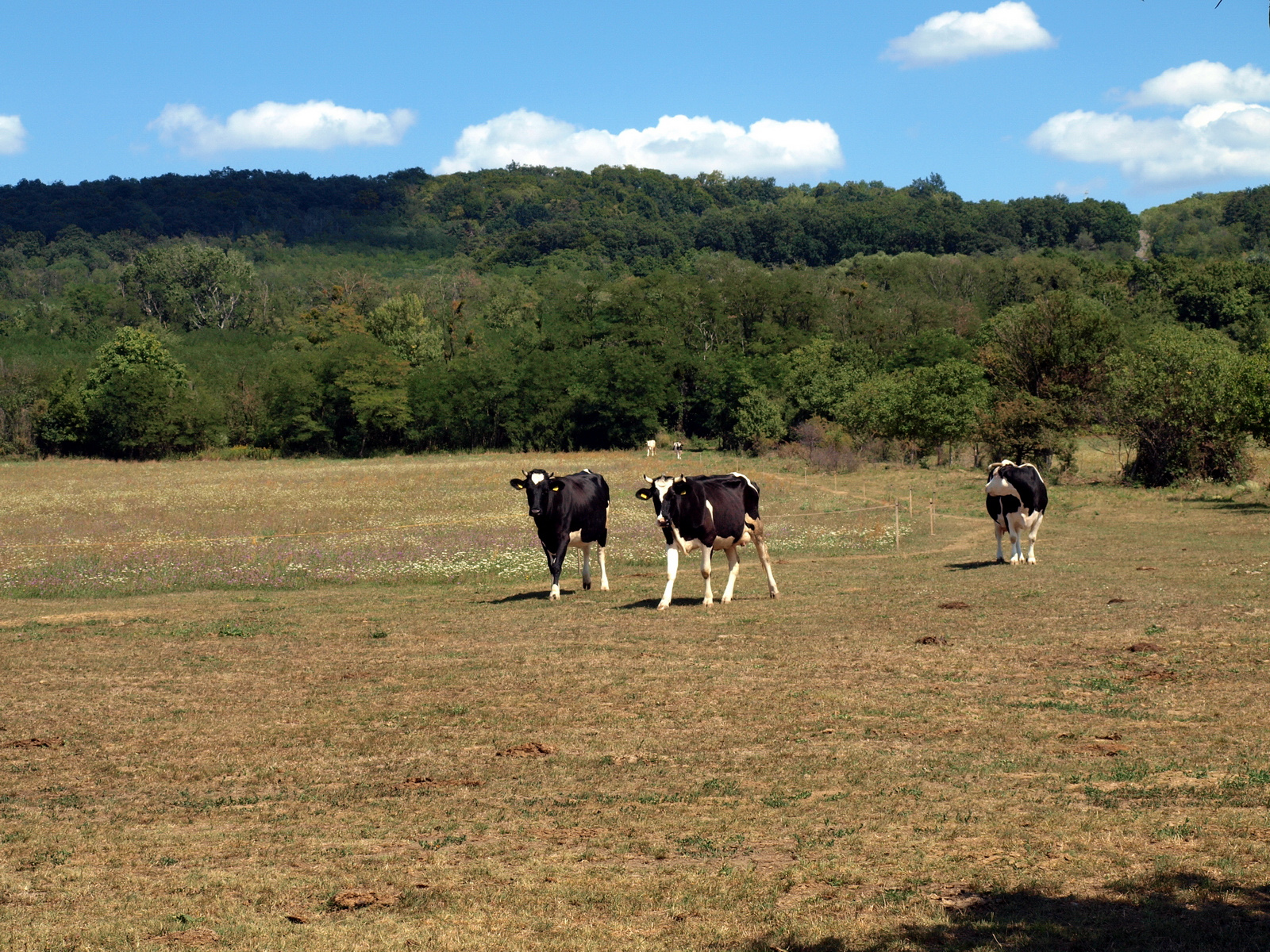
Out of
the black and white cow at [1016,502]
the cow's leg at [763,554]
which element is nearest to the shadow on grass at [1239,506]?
the black and white cow at [1016,502]

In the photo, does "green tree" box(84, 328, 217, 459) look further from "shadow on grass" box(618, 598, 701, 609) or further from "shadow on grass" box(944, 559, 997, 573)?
"shadow on grass" box(618, 598, 701, 609)

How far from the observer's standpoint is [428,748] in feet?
38.2

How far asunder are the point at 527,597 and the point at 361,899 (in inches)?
663

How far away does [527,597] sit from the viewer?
2438 centimetres

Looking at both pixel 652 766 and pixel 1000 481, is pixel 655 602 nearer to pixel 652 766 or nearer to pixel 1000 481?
pixel 1000 481

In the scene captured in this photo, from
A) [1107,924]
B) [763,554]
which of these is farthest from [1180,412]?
[1107,924]

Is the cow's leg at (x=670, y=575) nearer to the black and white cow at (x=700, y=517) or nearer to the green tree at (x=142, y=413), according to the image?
the black and white cow at (x=700, y=517)

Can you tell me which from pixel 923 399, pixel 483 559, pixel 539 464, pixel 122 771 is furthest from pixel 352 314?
pixel 122 771

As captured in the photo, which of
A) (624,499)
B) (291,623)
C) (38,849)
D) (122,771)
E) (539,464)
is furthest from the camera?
(539,464)

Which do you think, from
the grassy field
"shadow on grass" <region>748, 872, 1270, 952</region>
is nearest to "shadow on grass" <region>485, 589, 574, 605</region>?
the grassy field

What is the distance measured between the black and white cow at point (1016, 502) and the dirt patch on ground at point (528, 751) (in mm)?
18638

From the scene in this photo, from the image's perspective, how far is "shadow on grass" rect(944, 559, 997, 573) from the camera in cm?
2692

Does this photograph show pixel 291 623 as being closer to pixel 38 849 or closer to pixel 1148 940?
pixel 38 849

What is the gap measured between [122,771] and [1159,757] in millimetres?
9861
